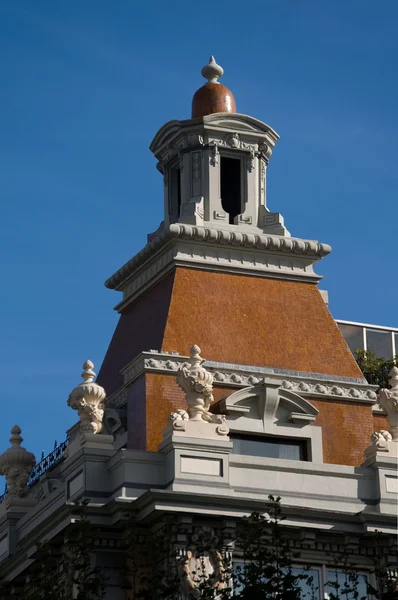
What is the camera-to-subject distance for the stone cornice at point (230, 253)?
4997cm

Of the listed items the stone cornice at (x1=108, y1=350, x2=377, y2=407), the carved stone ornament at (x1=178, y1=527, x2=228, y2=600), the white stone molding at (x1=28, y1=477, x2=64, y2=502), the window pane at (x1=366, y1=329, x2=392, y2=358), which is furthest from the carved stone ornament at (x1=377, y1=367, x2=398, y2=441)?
the window pane at (x1=366, y1=329, x2=392, y2=358)

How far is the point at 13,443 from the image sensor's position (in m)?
50.2

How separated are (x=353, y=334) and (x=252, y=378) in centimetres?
2096

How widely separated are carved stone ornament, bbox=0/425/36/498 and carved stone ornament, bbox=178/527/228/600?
8.31 m

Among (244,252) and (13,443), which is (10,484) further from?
(244,252)

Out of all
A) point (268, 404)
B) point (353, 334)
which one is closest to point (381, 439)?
point (268, 404)

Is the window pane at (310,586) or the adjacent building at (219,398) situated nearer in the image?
the window pane at (310,586)

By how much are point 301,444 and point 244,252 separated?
604 centimetres

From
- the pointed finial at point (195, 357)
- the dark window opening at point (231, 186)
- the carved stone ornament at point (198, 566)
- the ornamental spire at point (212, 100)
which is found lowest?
the carved stone ornament at point (198, 566)

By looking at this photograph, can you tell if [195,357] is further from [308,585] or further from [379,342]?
[379,342]

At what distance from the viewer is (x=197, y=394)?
44406 mm

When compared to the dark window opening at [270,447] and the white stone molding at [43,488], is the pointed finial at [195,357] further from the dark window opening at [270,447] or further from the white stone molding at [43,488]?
the white stone molding at [43,488]

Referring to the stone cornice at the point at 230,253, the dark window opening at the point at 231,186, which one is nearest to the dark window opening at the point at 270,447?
the stone cornice at the point at 230,253

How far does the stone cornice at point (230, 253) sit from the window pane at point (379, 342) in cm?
1708
